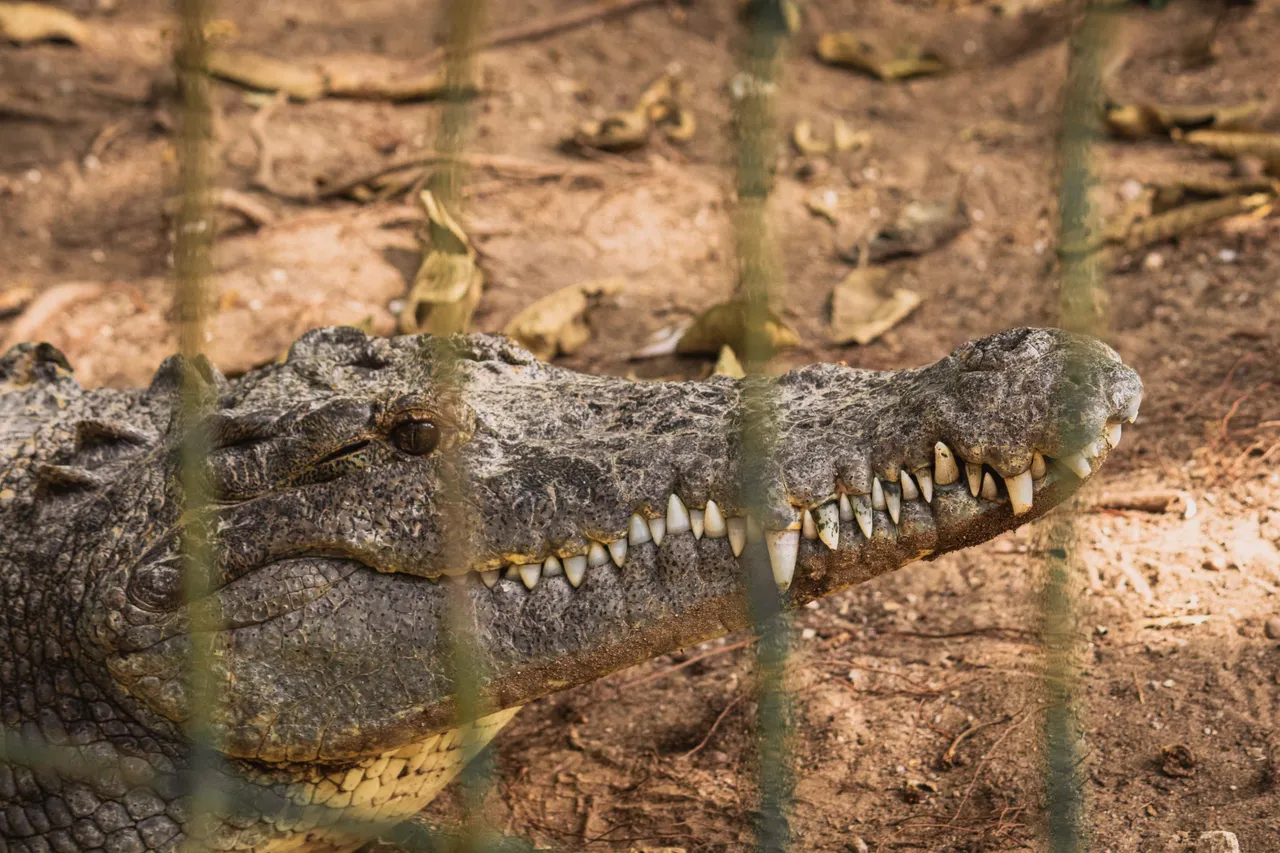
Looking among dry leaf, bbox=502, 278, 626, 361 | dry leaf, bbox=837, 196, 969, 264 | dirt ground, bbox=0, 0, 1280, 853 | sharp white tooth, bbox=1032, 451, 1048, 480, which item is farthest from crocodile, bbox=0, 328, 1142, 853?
dry leaf, bbox=837, 196, 969, 264

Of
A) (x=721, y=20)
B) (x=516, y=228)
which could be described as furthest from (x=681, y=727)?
(x=721, y=20)

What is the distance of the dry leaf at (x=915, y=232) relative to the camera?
17.9 feet

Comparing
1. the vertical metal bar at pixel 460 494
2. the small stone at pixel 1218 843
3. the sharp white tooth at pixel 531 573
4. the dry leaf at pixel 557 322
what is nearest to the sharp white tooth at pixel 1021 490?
the small stone at pixel 1218 843

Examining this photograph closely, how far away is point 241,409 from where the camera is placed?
282 centimetres

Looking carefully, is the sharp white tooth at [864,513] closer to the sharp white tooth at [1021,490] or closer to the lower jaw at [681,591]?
the lower jaw at [681,591]

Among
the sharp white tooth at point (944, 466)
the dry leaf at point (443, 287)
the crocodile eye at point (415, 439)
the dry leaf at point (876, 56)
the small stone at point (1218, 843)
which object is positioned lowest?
the small stone at point (1218, 843)

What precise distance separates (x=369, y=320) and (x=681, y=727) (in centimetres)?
201

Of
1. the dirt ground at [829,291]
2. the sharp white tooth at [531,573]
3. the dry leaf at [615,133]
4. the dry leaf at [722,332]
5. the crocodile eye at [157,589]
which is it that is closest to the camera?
the sharp white tooth at [531,573]

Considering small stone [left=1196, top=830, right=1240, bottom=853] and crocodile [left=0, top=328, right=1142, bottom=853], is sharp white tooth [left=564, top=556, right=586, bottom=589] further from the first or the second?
small stone [left=1196, top=830, right=1240, bottom=853]

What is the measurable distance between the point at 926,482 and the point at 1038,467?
0.19 meters

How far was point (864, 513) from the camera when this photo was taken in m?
2.26

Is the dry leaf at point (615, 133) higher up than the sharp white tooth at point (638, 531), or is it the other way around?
the dry leaf at point (615, 133)

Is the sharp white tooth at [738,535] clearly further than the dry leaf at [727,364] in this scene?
No

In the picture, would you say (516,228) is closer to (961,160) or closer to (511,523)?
(961,160)
